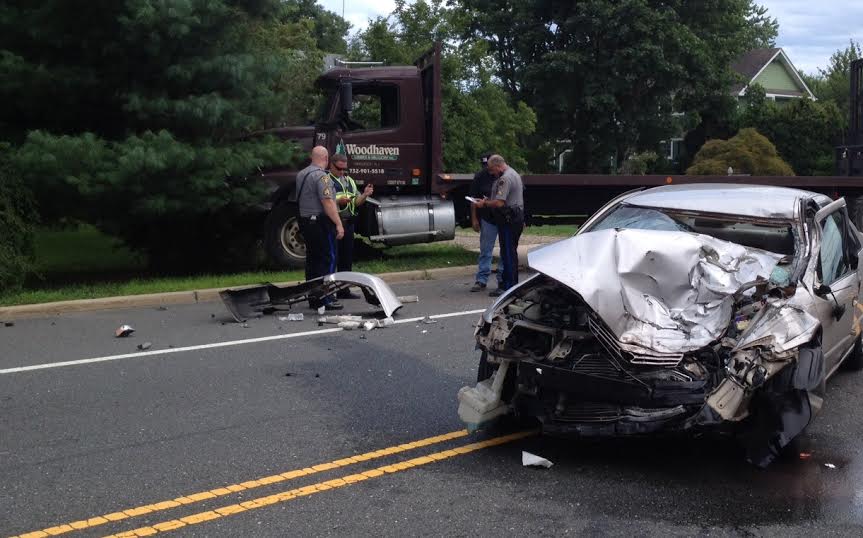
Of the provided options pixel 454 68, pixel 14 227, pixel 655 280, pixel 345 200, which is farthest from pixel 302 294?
pixel 454 68

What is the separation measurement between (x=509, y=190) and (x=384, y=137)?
11.0ft

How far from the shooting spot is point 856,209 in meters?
17.4

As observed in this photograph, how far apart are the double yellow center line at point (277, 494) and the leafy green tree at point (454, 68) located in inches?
871

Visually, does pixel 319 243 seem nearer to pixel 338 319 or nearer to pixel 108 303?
pixel 338 319

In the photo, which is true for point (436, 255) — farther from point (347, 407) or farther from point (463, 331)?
point (347, 407)

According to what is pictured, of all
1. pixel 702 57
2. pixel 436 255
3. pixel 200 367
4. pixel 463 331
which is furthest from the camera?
pixel 702 57

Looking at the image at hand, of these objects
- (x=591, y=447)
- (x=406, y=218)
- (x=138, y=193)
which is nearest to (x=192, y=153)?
(x=138, y=193)

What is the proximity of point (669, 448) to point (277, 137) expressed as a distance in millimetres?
9764

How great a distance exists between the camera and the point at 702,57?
37.1m

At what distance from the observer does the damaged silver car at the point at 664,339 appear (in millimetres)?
4793

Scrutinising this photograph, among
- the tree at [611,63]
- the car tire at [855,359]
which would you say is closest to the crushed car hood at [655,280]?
the car tire at [855,359]

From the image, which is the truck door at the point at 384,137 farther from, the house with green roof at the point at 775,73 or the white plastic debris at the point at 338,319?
the house with green roof at the point at 775,73

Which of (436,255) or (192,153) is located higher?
(192,153)

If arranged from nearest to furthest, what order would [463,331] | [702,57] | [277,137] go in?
[463,331] < [277,137] < [702,57]
